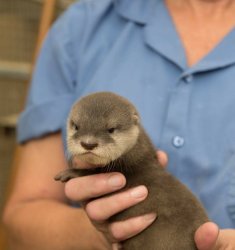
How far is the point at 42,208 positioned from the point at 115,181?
1.27ft

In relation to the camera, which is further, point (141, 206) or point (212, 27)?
point (212, 27)

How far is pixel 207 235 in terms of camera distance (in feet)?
2.93

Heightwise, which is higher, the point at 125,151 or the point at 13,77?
the point at 125,151

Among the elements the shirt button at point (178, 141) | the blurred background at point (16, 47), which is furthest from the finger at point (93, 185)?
the blurred background at point (16, 47)

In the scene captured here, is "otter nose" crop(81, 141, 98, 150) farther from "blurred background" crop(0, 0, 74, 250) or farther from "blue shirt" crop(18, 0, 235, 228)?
"blurred background" crop(0, 0, 74, 250)

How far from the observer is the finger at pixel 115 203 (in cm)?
93

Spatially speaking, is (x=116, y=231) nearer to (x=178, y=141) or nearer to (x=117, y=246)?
(x=117, y=246)

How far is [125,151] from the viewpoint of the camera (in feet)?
3.24

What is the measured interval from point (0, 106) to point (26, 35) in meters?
0.35

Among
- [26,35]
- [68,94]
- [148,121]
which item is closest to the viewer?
[148,121]

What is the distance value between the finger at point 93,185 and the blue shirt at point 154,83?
281mm

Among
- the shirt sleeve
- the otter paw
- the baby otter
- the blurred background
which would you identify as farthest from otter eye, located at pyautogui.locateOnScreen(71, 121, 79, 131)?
the blurred background

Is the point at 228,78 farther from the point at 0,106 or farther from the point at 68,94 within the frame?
the point at 0,106

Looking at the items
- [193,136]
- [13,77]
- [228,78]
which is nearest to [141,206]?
[193,136]
